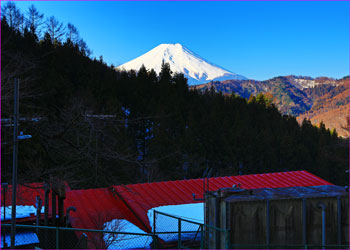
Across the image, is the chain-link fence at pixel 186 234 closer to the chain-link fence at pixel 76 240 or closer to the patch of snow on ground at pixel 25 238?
the chain-link fence at pixel 76 240

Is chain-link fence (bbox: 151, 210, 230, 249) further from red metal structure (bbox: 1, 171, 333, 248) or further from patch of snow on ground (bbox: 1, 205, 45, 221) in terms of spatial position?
patch of snow on ground (bbox: 1, 205, 45, 221)

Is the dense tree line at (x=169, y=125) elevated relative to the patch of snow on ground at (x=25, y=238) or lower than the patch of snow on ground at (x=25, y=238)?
elevated

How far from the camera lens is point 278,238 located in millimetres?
7617

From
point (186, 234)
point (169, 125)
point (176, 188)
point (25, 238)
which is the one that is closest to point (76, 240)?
point (25, 238)

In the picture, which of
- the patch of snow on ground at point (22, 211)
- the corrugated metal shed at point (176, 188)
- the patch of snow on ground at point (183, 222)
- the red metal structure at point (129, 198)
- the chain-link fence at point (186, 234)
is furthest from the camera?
the corrugated metal shed at point (176, 188)

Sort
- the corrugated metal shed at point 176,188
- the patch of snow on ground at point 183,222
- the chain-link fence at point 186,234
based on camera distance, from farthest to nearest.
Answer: the corrugated metal shed at point 176,188, the patch of snow on ground at point 183,222, the chain-link fence at point 186,234

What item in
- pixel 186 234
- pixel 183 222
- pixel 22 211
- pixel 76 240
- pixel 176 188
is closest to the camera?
pixel 186 234

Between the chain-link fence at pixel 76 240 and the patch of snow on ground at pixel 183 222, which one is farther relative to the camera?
the patch of snow on ground at pixel 183 222

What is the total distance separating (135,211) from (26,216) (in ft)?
12.8

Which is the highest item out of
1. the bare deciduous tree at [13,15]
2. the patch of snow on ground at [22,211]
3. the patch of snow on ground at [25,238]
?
the bare deciduous tree at [13,15]

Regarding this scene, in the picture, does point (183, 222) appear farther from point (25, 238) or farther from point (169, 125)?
point (169, 125)

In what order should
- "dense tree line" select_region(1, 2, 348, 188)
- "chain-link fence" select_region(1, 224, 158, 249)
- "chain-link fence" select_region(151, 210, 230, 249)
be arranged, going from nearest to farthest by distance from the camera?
"chain-link fence" select_region(151, 210, 230, 249) < "chain-link fence" select_region(1, 224, 158, 249) < "dense tree line" select_region(1, 2, 348, 188)

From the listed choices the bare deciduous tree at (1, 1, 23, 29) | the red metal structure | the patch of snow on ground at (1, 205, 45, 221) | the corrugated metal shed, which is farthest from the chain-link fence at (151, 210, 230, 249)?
the bare deciduous tree at (1, 1, 23, 29)

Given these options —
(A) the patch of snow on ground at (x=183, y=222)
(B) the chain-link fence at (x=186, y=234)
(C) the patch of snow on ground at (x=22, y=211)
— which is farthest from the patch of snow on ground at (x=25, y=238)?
(B) the chain-link fence at (x=186, y=234)
